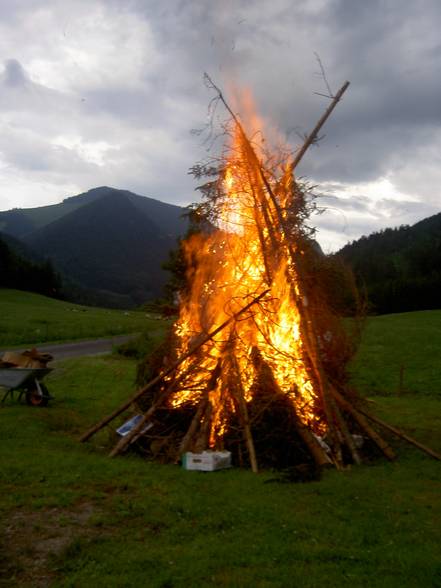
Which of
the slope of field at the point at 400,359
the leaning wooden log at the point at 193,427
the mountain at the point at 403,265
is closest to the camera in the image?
the leaning wooden log at the point at 193,427

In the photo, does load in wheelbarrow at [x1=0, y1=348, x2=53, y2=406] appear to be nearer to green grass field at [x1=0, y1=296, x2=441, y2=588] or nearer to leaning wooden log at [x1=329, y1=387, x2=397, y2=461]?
green grass field at [x1=0, y1=296, x2=441, y2=588]

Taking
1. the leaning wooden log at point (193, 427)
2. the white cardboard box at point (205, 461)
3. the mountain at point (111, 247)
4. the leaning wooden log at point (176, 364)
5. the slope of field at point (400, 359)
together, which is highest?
the mountain at point (111, 247)

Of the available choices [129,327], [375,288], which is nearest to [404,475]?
[129,327]

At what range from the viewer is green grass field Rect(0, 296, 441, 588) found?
15.7 feet

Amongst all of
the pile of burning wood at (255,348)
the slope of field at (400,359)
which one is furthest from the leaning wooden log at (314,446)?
the slope of field at (400,359)

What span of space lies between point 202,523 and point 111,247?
150m

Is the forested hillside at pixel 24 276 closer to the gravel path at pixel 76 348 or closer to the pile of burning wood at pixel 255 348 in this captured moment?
the gravel path at pixel 76 348

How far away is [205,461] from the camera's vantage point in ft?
26.6

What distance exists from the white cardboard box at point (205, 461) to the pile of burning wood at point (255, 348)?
0.35 meters

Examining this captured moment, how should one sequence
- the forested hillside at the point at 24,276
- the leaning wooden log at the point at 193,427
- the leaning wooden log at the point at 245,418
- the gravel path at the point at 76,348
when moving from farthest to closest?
the forested hillside at the point at 24,276 < the gravel path at the point at 76,348 < the leaning wooden log at the point at 193,427 < the leaning wooden log at the point at 245,418

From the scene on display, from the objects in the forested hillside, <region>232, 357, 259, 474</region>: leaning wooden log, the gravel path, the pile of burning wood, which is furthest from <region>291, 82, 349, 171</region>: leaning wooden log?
the forested hillside

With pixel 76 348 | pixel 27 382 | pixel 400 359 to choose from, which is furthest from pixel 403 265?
pixel 27 382

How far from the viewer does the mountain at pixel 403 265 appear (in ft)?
199

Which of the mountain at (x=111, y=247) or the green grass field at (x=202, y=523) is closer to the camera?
the green grass field at (x=202, y=523)
